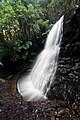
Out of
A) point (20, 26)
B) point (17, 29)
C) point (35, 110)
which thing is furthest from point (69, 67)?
point (20, 26)

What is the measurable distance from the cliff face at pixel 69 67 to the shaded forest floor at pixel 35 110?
42 centimetres

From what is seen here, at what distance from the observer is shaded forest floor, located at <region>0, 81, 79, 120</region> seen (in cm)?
521

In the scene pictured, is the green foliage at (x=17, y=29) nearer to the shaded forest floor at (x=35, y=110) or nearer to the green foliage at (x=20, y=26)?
the green foliage at (x=20, y=26)

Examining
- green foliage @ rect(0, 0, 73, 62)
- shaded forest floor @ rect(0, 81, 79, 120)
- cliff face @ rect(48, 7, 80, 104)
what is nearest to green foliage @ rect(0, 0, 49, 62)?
green foliage @ rect(0, 0, 73, 62)

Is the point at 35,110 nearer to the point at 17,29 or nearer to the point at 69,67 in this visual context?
the point at 69,67

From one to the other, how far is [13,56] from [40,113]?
23.4ft

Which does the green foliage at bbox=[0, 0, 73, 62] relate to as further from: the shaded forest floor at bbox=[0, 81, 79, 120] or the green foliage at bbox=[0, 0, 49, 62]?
the shaded forest floor at bbox=[0, 81, 79, 120]

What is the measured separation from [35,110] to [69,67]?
2133 millimetres

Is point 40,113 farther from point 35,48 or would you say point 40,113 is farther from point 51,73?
point 35,48

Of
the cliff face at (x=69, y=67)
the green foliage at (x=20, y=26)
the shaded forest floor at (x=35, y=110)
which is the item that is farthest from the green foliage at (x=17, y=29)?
the shaded forest floor at (x=35, y=110)

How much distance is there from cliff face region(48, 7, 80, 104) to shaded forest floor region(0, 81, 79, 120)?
1.38ft

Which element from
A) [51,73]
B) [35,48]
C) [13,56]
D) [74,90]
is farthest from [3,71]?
[74,90]

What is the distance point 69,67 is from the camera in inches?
268

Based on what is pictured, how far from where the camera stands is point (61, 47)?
334 inches
